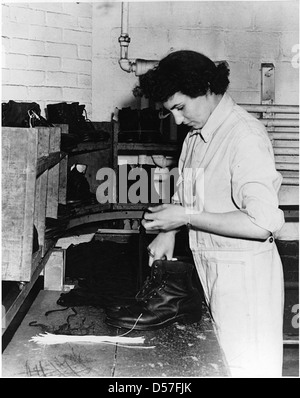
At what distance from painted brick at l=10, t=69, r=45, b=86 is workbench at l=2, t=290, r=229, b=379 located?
2270 mm

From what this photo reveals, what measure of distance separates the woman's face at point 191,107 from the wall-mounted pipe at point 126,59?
2156 mm

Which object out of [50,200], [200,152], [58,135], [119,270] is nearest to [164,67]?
[200,152]

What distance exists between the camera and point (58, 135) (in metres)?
2.32

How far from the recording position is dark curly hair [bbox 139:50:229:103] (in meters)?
1.80

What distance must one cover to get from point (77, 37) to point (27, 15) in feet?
1.45

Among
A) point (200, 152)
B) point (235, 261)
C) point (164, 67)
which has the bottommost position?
point (235, 261)

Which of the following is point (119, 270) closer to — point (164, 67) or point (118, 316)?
point (118, 316)

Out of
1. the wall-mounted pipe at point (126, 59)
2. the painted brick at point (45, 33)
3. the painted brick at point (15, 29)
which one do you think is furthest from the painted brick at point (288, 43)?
the painted brick at point (15, 29)

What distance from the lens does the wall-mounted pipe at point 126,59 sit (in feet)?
13.0

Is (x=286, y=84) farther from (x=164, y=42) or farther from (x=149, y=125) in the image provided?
(x=149, y=125)

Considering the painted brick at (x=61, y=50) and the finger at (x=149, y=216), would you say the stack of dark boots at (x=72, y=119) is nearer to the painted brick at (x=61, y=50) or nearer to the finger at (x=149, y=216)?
the painted brick at (x=61, y=50)

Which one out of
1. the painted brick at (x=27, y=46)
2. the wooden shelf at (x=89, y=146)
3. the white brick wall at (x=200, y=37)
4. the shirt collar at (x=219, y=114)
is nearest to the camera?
the shirt collar at (x=219, y=114)

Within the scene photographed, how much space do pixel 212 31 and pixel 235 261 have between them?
2746mm

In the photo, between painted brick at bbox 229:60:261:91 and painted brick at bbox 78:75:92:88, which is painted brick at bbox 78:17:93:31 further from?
painted brick at bbox 229:60:261:91
